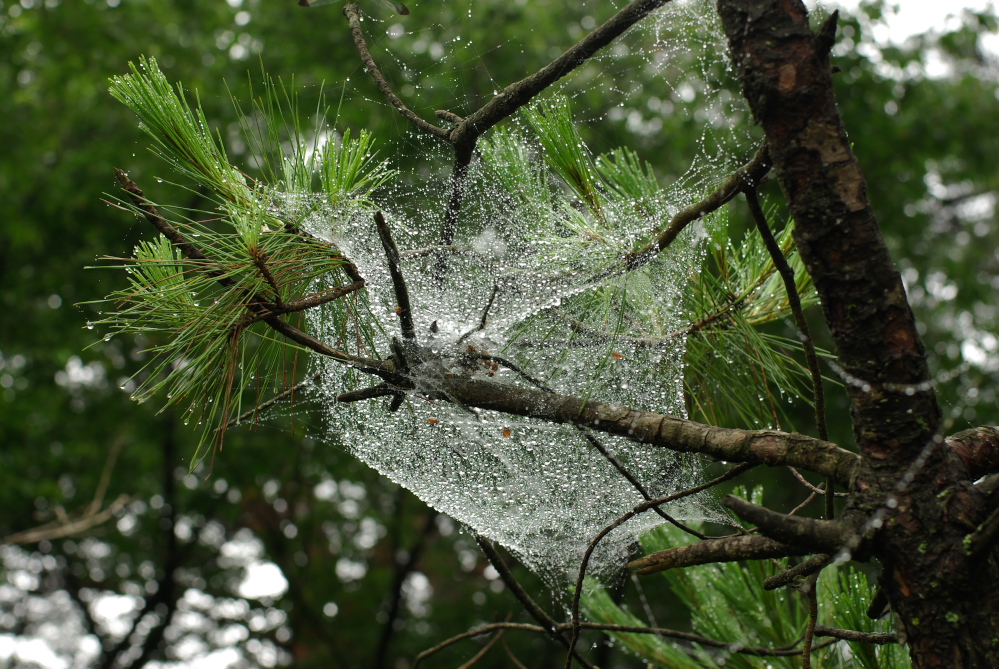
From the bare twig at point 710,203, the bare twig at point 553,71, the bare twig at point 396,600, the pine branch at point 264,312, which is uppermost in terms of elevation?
the bare twig at point 553,71

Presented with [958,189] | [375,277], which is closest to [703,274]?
[375,277]

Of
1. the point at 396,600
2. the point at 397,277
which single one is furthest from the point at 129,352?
the point at 397,277

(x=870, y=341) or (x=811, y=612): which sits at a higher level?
(x=870, y=341)

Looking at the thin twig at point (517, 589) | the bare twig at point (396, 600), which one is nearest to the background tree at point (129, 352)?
the bare twig at point (396, 600)

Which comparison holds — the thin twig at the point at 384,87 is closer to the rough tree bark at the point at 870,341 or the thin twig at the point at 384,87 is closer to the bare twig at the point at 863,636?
the rough tree bark at the point at 870,341

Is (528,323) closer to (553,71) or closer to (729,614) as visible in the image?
(553,71)

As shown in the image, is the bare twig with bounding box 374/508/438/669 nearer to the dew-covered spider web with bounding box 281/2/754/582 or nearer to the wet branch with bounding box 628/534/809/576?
the dew-covered spider web with bounding box 281/2/754/582
